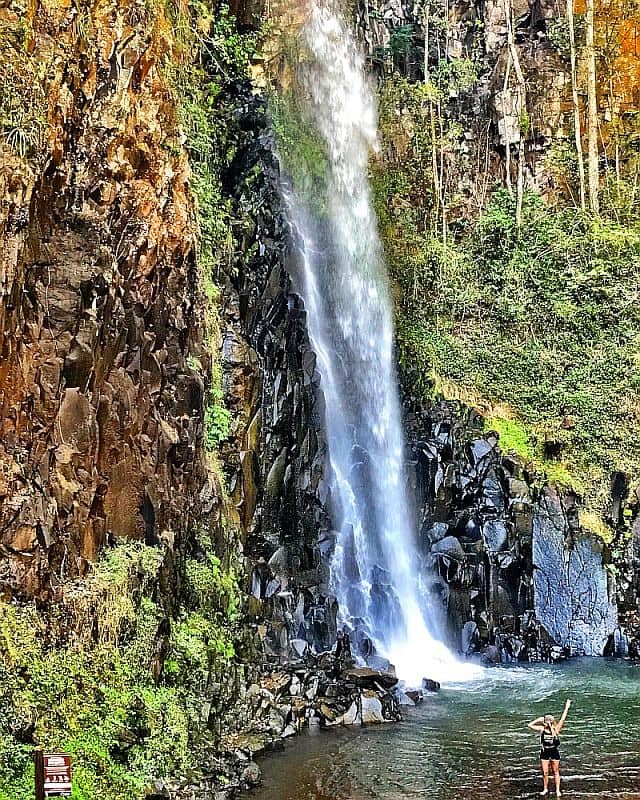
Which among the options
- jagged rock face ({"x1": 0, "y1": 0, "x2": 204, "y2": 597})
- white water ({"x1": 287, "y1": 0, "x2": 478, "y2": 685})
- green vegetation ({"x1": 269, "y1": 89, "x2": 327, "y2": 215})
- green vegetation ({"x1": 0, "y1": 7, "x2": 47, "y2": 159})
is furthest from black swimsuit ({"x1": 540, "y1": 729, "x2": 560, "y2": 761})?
green vegetation ({"x1": 269, "y1": 89, "x2": 327, "y2": 215})

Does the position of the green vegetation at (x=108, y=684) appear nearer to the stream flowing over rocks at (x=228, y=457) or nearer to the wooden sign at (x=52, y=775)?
the stream flowing over rocks at (x=228, y=457)

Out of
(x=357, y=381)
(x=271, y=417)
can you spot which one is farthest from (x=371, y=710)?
(x=357, y=381)

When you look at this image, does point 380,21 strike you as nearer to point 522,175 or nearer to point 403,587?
point 522,175

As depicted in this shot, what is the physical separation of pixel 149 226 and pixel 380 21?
19.2 m

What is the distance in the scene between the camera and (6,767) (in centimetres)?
768

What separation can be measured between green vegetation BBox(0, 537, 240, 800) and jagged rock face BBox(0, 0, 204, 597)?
37cm

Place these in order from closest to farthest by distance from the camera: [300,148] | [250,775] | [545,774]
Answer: [545,774] < [250,775] < [300,148]

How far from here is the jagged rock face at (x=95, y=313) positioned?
28.5 ft

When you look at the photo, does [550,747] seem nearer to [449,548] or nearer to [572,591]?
[449,548]

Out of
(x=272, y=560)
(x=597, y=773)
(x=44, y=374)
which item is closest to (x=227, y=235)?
(x=272, y=560)

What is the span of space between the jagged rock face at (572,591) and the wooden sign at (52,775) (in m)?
14.9

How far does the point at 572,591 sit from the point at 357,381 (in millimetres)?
6518

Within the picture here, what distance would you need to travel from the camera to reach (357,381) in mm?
19703

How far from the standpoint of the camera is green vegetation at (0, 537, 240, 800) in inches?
317
